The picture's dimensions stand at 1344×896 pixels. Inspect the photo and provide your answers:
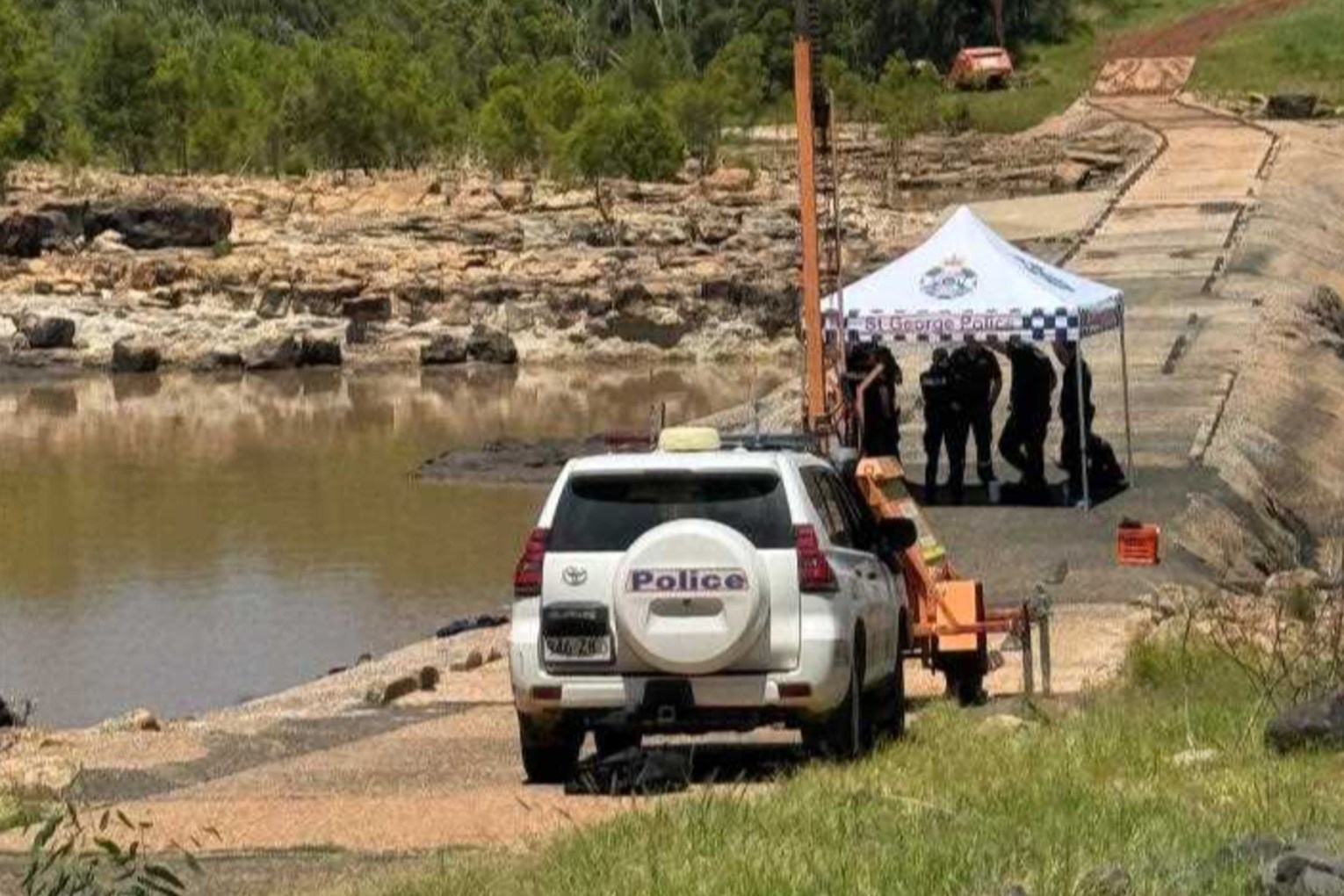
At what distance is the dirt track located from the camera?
12375cm

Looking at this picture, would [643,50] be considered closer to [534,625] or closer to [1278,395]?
[1278,395]

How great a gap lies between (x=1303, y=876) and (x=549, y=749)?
21.5 feet

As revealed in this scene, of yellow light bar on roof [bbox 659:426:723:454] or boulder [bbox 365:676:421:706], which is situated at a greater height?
yellow light bar on roof [bbox 659:426:723:454]

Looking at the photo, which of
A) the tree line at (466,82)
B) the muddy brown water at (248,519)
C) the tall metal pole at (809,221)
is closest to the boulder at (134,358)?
the muddy brown water at (248,519)

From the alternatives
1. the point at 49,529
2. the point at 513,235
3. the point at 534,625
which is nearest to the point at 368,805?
the point at 534,625

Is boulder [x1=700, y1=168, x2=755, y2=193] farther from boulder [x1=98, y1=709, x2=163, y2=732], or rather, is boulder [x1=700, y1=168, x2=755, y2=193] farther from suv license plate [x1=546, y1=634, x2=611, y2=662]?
suv license plate [x1=546, y1=634, x2=611, y2=662]

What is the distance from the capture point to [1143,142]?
93.4 meters

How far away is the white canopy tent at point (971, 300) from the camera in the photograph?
28.6 metres

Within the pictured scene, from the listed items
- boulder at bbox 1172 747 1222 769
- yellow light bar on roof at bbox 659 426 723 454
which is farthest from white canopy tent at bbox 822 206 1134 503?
boulder at bbox 1172 747 1222 769

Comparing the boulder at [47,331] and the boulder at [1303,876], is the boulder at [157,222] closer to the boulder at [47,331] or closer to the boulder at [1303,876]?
the boulder at [47,331]

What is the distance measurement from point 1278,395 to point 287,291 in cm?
3048

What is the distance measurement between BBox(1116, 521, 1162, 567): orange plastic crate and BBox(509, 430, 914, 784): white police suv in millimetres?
11071

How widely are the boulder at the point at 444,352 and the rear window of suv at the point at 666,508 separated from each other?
4428cm

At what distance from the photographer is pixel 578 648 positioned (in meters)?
13.9
